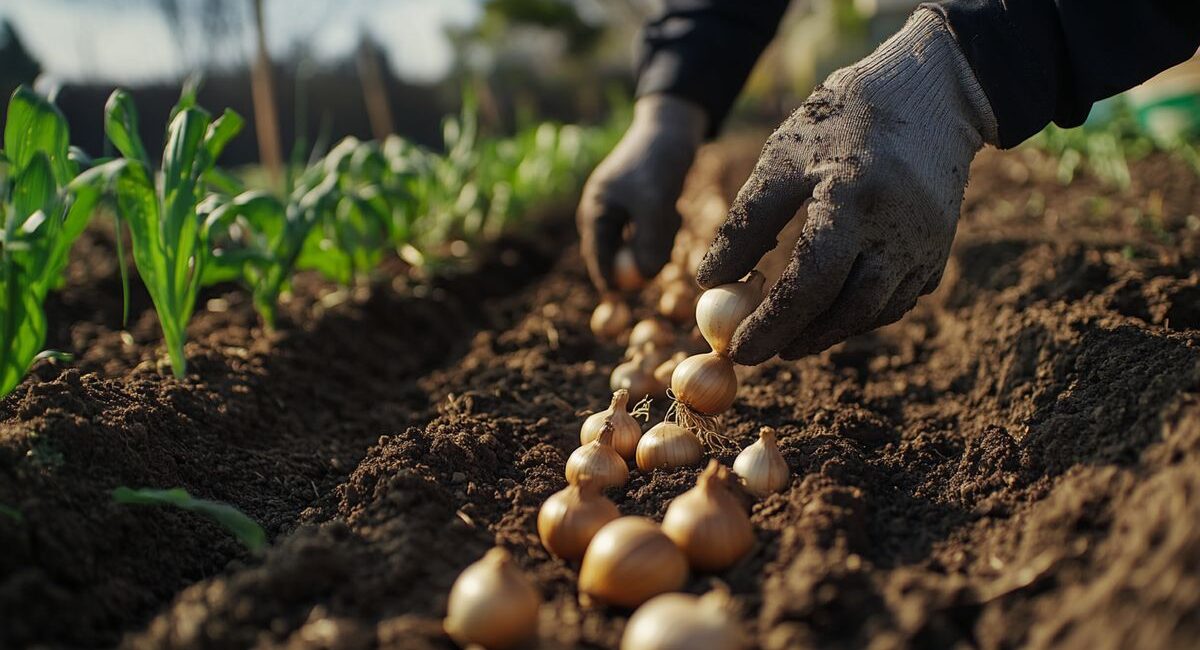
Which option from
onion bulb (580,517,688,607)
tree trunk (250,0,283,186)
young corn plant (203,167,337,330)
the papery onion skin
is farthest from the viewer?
tree trunk (250,0,283,186)

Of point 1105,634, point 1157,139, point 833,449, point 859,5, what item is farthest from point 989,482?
point 859,5

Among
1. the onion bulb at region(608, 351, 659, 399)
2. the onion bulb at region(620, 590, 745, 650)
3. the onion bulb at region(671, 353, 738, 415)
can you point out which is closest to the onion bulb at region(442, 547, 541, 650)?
the onion bulb at region(620, 590, 745, 650)

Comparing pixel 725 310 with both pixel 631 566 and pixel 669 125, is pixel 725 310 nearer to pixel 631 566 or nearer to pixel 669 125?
pixel 631 566

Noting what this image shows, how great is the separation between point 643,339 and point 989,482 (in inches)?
44.1

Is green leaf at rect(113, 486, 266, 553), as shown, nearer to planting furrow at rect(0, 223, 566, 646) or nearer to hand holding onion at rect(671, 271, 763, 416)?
planting furrow at rect(0, 223, 566, 646)

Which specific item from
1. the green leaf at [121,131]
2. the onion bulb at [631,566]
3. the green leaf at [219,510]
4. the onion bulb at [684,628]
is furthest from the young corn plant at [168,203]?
the onion bulb at [684,628]

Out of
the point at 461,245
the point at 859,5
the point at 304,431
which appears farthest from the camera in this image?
the point at 859,5

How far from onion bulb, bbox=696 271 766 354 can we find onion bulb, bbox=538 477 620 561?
0.53m

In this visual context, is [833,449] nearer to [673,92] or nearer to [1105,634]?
[1105,634]

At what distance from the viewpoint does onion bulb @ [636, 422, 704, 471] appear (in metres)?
1.66

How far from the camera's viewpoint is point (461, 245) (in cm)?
375

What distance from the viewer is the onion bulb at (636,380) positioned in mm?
2129

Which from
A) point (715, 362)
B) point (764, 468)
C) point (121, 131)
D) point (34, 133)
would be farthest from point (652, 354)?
point (34, 133)

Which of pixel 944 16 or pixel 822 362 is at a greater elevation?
pixel 944 16
